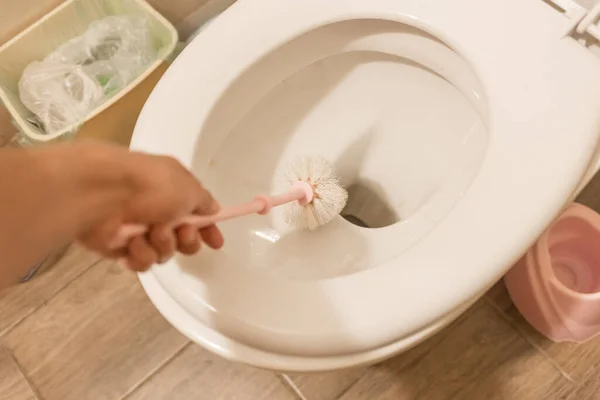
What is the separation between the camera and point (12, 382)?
0.92m

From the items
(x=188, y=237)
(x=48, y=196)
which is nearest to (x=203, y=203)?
(x=188, y=237)

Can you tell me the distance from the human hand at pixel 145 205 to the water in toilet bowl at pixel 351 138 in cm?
25

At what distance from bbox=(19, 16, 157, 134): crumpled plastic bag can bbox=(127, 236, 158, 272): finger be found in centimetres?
56

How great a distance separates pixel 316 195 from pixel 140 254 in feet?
1.03

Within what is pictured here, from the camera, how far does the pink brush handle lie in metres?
0.34

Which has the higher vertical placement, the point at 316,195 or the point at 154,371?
the point at 316,195

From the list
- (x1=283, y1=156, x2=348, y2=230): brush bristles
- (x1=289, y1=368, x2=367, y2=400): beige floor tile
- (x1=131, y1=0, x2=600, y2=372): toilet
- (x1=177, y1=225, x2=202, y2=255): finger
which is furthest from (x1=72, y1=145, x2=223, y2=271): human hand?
(x1=289, y1=368, x2=367, y2=400): beige floor tile

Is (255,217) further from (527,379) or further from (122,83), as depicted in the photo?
(527,379)

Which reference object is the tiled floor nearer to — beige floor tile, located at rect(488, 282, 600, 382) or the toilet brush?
beige floor tile, located at rect(488, 282, 600, 382)

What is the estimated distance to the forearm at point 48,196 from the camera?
0.90ft

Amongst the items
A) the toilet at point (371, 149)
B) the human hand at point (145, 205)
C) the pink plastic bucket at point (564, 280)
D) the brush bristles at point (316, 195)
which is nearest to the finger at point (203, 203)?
the human hand at point (145, 205)

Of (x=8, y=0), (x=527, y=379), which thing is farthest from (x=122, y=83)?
(x=527, y=379)

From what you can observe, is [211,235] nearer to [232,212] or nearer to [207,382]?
[232,212]

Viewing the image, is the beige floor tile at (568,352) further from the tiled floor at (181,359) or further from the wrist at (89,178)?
the wrist at (89,178)
